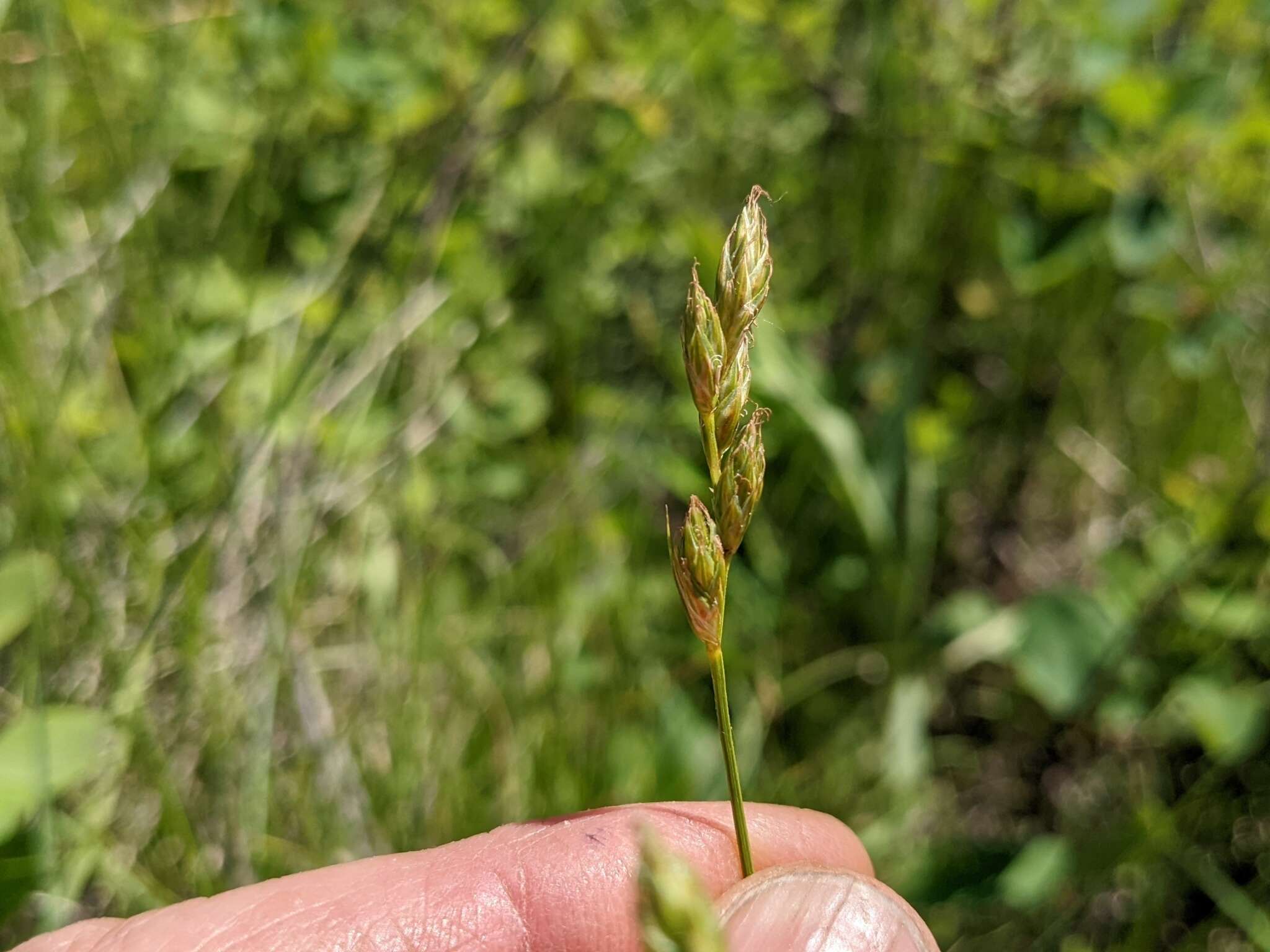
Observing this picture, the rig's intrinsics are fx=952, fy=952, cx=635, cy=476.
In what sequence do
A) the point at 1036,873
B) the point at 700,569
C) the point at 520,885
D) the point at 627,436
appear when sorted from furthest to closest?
1. the point at 627,436
2. the point at 1036,873
3. the point at 520,885
4. the point at 700,569

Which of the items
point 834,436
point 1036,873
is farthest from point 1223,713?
point 834,436

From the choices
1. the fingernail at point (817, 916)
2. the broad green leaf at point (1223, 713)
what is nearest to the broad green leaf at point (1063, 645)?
the broad green leaf at point (1223, 713)

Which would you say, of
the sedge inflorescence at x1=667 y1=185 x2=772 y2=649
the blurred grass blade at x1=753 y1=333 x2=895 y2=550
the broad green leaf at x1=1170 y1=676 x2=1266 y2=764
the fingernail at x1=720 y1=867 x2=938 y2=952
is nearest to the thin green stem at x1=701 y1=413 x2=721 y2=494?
the sedge inflorescence at x1=667 y1=185 x2=772 y2=649

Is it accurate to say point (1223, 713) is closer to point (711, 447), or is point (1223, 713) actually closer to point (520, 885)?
point (520, 885)

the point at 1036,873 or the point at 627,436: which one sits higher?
the point at 627,436

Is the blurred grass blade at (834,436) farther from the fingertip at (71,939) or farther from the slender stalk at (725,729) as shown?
the fingertip at (71,939)

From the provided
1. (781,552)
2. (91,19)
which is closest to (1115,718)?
(781,552)
